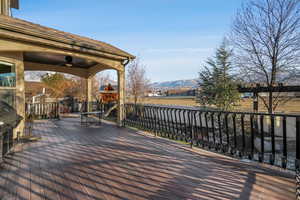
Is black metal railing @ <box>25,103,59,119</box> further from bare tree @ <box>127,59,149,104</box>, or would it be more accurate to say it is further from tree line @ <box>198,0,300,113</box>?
tree line @ <box>198,0,300,113</box>

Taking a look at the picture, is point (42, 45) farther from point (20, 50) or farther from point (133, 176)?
point (133, 176)

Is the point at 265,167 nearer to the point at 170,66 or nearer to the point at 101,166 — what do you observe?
the point at 101,166

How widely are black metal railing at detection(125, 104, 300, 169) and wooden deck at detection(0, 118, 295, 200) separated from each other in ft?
1.05

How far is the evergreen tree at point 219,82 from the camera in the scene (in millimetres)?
8109

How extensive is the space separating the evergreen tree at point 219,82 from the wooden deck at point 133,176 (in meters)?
5.83

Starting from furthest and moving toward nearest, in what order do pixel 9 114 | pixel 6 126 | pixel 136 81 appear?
pixel 136 81 → pixel 9 114 → pixel 6 126

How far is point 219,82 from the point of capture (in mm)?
8688

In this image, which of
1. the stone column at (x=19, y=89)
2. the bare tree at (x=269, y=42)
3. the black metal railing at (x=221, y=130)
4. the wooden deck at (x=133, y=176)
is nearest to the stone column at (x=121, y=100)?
the black metal railing at (x=221, y=130)

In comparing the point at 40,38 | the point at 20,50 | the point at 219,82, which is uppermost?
the point at 40,38

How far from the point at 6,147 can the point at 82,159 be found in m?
1.61

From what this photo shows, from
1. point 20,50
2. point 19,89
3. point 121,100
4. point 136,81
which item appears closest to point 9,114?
point 19,89

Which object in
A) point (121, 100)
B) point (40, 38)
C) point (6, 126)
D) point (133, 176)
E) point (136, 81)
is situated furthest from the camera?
point (136, 81)

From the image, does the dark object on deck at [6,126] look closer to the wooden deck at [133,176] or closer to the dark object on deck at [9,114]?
the dark object on deck at [9,114]

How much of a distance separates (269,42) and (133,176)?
991 centimetres
